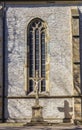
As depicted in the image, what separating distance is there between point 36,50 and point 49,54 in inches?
43.4

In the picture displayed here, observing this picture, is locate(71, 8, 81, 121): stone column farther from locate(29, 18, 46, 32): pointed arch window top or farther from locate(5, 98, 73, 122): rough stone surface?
locate(29, 18, 46, 32): pointed arch window top

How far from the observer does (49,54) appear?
26.7 metres

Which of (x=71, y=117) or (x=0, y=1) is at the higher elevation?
(x=0, y=1)

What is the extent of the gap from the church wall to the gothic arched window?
1.50 feet

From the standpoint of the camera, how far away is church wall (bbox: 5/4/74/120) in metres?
26.1

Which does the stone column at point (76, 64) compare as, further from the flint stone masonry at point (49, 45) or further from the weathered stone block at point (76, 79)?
the flint stone masonry at point (49, 45)

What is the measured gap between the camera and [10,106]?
26109 mm

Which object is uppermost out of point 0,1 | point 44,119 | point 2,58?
point 0,1

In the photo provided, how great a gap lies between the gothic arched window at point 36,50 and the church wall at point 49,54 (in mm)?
459

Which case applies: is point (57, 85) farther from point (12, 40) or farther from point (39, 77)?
point (12, 40)

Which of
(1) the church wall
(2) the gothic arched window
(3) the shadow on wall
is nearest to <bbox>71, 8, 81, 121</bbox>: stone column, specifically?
(1) the church wall

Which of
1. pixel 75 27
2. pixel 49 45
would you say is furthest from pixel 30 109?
pixel 75 27

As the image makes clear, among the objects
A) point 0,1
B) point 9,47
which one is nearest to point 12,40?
point 9,47

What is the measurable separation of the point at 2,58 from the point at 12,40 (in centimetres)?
155
